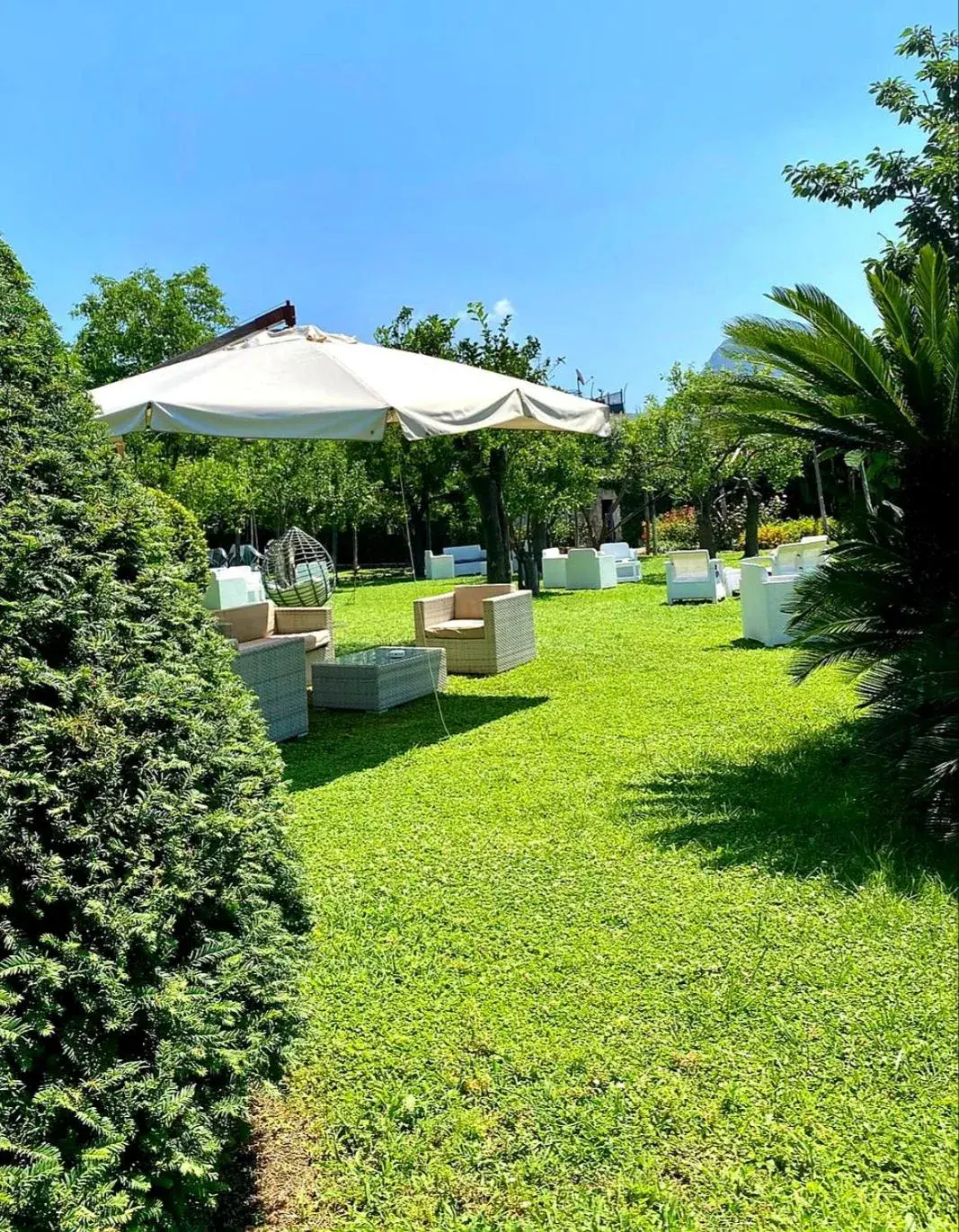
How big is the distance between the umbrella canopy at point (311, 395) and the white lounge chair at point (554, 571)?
10911mm

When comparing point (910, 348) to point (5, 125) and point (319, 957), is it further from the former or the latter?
point (5, 125)

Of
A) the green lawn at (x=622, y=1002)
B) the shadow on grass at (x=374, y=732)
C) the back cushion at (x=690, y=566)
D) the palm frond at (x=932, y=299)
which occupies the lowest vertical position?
the green lawn at (x=622, y=1002)

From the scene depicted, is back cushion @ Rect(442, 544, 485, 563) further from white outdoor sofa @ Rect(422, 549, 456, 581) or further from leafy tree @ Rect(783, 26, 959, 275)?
leafy tree @ Rect(783, 26, 959, 275)

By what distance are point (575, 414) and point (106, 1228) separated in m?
6.92

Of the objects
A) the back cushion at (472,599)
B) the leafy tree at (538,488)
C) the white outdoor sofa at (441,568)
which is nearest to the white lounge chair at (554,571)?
the leafy tree at (538,488)

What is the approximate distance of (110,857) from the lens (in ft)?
4.83

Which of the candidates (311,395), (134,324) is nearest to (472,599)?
(311,395)

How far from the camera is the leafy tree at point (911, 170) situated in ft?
19.7

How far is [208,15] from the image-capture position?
509cm

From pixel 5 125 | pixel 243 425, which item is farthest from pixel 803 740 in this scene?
pixel 5 125

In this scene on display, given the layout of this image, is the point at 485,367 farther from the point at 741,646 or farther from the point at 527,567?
the point at 741,646

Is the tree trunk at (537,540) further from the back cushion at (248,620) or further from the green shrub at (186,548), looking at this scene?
the green shrub at (186,548)

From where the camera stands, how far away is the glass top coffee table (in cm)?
716

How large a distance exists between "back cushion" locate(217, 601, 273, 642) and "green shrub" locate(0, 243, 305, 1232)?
17.6 ft
